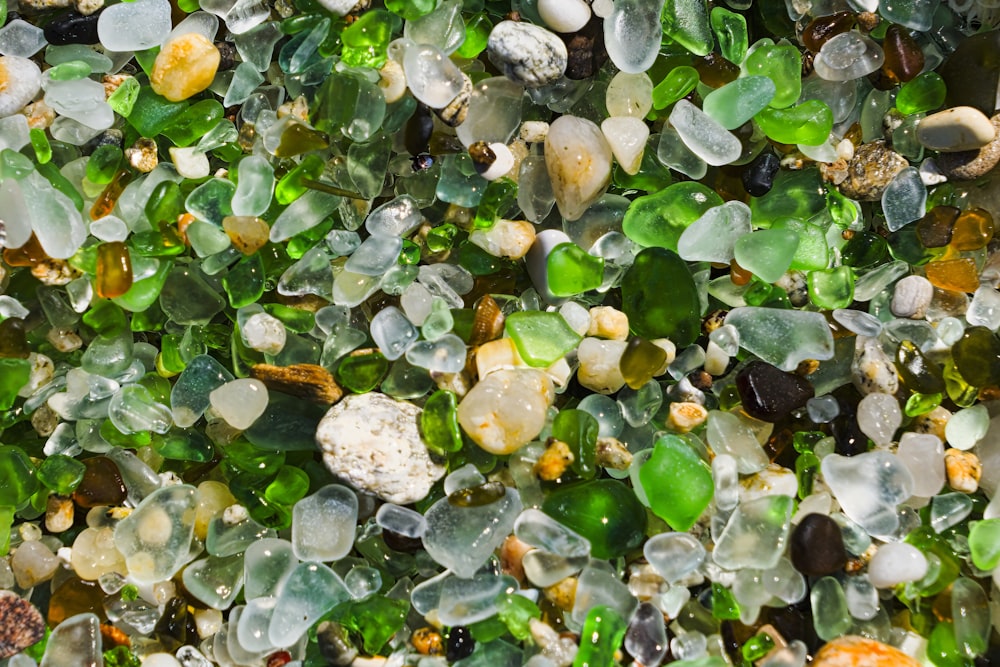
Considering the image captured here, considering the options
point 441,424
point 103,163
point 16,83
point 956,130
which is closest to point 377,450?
point 441,424

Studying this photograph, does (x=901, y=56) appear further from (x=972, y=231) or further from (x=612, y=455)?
(x=612, y=455)

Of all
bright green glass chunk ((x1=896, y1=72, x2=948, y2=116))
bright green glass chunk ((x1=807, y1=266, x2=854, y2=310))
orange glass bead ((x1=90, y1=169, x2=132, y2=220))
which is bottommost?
bright green glass chunk ((x1=807, y1=266, x2=854, y2=310))

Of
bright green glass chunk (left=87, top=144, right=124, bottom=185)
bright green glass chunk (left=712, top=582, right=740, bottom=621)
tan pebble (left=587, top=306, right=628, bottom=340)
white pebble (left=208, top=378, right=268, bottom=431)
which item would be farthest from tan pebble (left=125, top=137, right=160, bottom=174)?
bright green glass chunk (left=712, top=582, right=740, bottom=621)

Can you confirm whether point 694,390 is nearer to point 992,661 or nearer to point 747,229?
point 747,229

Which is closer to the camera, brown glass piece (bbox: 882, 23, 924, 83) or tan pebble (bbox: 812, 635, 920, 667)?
tan pebble (bbox: 812, 635, 920, 667)

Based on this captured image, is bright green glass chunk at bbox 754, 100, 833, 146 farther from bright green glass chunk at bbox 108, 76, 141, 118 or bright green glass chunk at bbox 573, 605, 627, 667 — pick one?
bright green glass chunk at bbox 108, 76, 141, 118

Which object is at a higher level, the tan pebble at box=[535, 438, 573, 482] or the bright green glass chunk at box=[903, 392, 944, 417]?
the bright green glass chunk at box=[903, 392, 944, 417]
